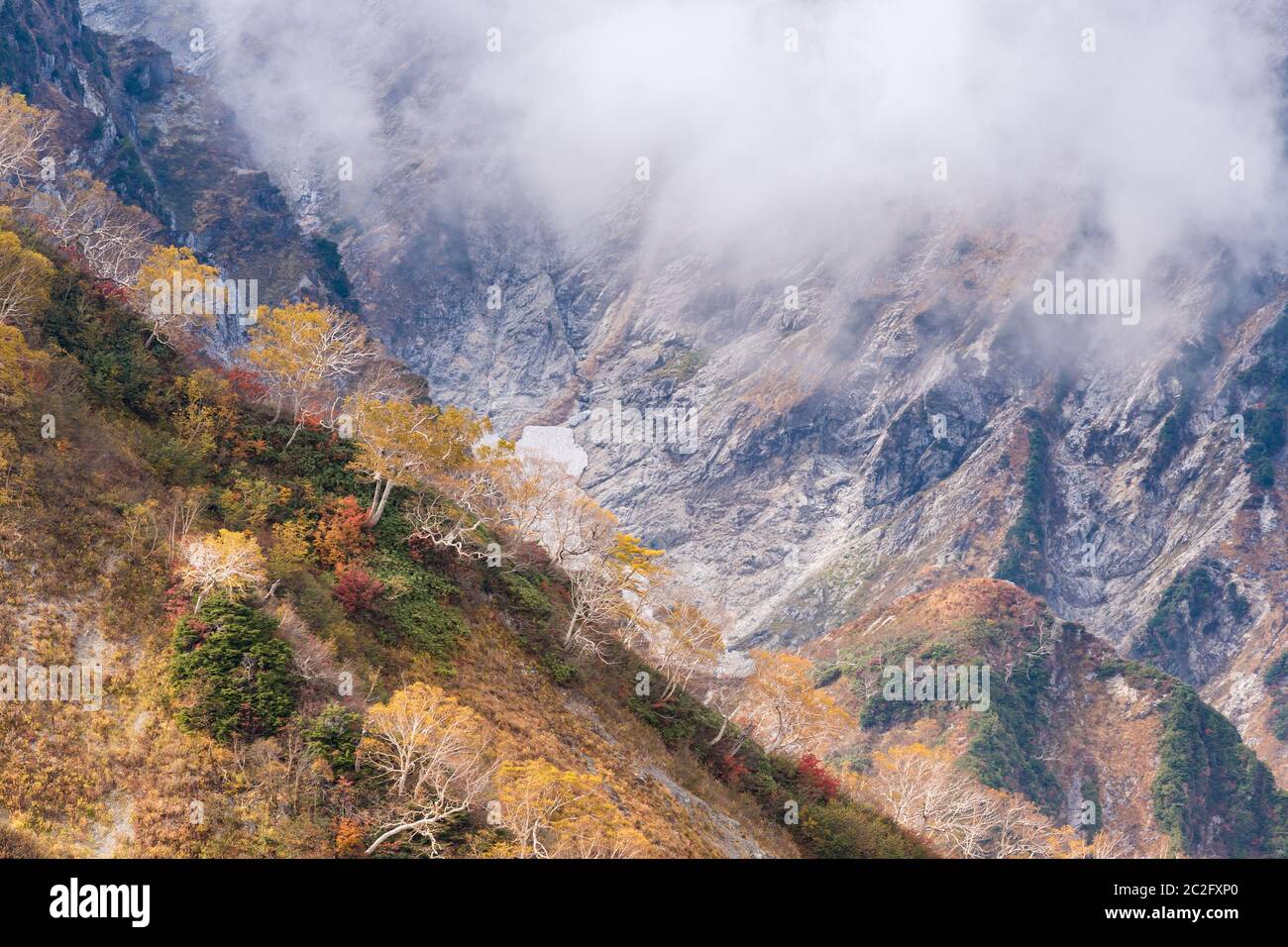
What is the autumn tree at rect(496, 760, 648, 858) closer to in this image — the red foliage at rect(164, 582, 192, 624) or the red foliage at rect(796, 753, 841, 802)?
the red foliage at rect(164, 582, 192, 624)

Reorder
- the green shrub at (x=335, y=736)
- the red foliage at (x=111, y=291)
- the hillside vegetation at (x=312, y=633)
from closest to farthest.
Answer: the hillside vegetation at (x=312, y=633)
the green shrub at (x=335, y=736)
the red foliage at (x=111, y=291)

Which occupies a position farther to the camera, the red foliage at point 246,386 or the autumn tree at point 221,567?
the red foliage at point 246,386

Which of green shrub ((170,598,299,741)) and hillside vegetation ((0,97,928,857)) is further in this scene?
green shrub ((170,598,299,741))

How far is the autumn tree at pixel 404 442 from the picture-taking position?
51.3 meters

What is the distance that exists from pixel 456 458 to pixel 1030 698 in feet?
491

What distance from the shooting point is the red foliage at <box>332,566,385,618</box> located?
1812 inches

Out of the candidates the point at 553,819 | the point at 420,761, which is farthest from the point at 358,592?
the point at 553,819

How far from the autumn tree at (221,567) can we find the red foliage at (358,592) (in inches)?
A: 290

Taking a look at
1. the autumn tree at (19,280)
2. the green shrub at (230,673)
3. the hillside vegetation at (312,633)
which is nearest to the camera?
the hillside vegetation at (312,633)

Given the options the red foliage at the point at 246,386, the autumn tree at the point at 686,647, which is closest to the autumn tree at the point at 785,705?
the autumn tree at the point at 686,647

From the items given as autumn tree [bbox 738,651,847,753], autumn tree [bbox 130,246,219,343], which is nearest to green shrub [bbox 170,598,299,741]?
autumn tree [bbox 130,246,219,343]

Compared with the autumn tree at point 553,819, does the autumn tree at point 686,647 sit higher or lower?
higher

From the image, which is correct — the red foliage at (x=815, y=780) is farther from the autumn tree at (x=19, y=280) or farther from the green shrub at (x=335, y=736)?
the autumn tree at (x=19, y=280)

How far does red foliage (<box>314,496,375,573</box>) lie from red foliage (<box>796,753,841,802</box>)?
102 feet
